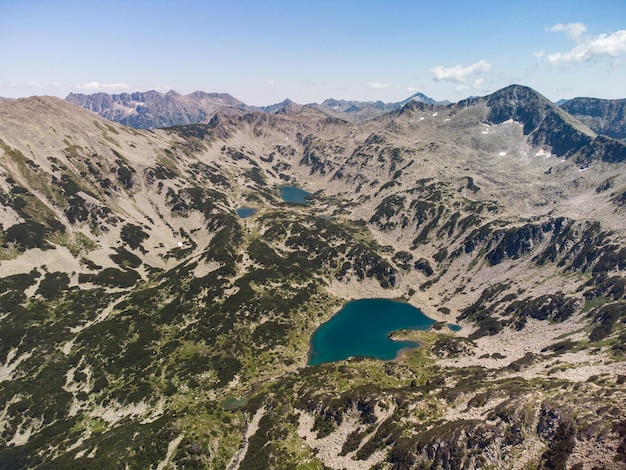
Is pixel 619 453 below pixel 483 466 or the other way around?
the other way around

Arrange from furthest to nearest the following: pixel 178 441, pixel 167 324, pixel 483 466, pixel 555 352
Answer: pixel 167 324
pixel 555 352
pixel 178 441
pixel 483 466

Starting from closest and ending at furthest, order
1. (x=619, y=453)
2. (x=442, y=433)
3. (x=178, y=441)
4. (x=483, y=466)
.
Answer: (x=619, y=453) → (x=483, y=466) → (x=442, y=433) → (x=178, y=441)

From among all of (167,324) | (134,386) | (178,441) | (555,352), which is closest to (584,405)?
(555,352)

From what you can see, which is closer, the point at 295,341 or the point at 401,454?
the point at 401,454

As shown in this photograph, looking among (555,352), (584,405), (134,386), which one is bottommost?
(134,386)

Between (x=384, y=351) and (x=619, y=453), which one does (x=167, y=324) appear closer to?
(x=384, y=351)

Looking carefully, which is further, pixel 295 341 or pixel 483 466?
pixel 295 341

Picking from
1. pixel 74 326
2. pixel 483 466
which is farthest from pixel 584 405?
pixel 74 326

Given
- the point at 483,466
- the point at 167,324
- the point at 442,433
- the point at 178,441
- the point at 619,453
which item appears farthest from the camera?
the point at 167,324

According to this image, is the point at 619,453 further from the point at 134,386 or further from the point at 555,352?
the point at 134,386
